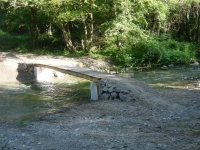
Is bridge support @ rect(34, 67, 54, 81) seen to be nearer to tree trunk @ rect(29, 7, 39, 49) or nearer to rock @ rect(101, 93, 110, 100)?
rock @ rect(101, 93, 110, 100)

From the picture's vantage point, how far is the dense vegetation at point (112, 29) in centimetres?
1934

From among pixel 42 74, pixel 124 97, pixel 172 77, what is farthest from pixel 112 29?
pixel 124 97

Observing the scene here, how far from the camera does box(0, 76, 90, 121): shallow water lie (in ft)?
31.9

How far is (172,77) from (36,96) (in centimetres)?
695

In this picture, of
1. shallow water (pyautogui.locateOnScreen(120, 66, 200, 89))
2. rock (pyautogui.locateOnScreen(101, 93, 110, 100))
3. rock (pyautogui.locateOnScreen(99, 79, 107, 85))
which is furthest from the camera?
shallow water (pyautogui.locateOnScreen(120, 66, 200, 89))

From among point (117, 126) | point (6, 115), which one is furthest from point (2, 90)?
point (117, 126)

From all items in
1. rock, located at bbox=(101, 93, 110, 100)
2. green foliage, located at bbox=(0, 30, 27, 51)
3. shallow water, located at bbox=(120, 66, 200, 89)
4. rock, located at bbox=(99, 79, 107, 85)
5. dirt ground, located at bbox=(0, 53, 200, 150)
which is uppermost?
green foliage, located at bbox=(0, 30, 27, 51)

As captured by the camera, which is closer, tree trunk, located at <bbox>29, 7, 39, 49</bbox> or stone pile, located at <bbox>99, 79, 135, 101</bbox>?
stone pile, located at <bbox>99, 79, 135, 101</bbox>

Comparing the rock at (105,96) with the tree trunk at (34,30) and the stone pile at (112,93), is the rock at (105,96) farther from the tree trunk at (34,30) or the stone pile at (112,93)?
the tree trunk at (34,30)

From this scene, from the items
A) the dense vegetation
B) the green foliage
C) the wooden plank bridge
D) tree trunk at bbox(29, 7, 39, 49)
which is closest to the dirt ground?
the wooden plank bridge

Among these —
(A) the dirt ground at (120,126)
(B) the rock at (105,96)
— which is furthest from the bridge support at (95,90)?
(A) the dirt ground at (120,126)

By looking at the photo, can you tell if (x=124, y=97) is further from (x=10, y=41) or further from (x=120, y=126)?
(x=10, y=41)

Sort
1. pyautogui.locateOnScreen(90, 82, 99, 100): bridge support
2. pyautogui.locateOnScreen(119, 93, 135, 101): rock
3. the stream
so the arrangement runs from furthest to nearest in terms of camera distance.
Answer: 1. pyautogui.locateOnScreen(90, 82, 99, 100): bridge support
2. the stream
3. pyautogui.locateOnScreen(119, 93, 135, 101): rock

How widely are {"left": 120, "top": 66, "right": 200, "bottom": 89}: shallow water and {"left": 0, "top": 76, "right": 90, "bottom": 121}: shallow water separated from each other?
10.2ft
